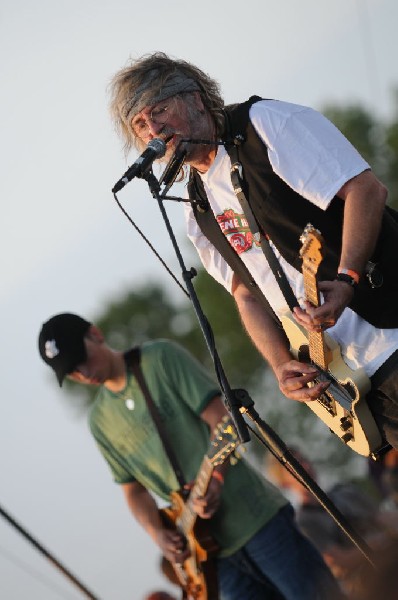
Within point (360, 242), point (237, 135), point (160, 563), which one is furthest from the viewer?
point (160, 563)

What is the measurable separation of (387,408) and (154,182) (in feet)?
3.35

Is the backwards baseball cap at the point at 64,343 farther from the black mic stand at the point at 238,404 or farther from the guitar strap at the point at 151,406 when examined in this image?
the black mic stand at the point at 238,404

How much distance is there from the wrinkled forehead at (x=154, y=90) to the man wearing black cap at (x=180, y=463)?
1654 millimetres

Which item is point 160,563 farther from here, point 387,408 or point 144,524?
point 387,408

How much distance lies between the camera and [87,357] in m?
4.75

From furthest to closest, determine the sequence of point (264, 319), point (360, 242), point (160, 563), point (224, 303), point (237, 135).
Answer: point (224, 303), point (160, 563), point (264, 319), point (237, 135), point (360, 242)

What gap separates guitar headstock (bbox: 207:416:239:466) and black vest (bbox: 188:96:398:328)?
135cm

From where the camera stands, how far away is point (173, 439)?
4684mm

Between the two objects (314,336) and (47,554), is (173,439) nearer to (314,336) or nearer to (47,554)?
(47,554)

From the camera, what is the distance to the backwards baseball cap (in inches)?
187

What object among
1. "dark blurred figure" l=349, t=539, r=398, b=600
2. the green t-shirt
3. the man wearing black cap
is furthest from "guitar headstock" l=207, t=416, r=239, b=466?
"dark blurred figure" l=349, t=539, r=398, b=600

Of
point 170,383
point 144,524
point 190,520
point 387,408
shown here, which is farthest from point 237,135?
point 144,524

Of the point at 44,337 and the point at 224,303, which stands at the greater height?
the point at 44,337

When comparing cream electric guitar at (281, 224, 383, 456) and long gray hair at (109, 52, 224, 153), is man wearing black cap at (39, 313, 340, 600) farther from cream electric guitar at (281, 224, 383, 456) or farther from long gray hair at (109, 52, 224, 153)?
long gray hair at (109, 52, 224, 153)
